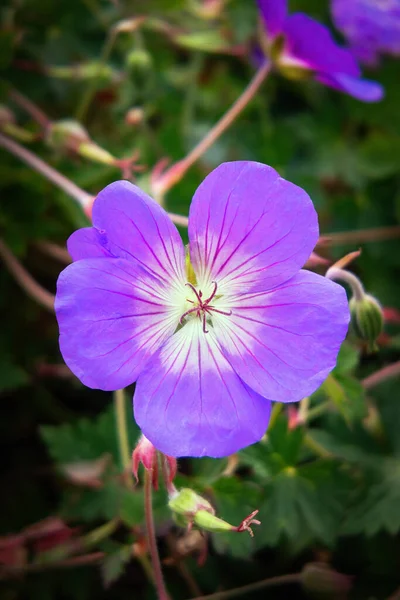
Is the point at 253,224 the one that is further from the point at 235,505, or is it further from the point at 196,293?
the point at 235,505

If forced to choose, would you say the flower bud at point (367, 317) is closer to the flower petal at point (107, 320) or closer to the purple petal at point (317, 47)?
the flower petal at point (107, 320)

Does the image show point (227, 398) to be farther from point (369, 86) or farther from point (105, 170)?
point (369, 86)

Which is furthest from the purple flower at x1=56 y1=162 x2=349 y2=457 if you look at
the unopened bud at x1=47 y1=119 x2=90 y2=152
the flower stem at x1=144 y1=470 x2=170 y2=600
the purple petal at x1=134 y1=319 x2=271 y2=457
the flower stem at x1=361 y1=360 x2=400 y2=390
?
the unopened bud at x1=47 y1=119 x2=90 y2=152

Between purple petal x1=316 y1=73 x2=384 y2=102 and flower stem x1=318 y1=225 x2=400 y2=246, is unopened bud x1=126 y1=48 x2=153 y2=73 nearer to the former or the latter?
purple petal x1=316 y1=73 x2=384 y2=102

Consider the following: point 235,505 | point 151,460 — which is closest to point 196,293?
point 151,460

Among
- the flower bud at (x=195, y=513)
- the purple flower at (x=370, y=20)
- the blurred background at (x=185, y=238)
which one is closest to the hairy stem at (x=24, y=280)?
the blurred background at (x=185, y=238)

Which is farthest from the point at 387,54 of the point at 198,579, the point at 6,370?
the point at 198,579
